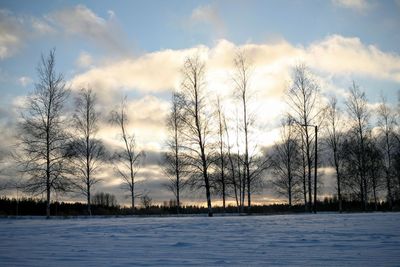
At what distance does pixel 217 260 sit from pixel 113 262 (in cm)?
157

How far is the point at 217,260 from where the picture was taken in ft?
18.6

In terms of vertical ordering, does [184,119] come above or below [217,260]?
above

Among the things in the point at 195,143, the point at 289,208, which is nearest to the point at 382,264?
the point at 195,143

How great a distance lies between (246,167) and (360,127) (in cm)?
1424

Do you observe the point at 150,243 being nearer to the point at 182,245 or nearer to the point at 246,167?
the point at 182,245

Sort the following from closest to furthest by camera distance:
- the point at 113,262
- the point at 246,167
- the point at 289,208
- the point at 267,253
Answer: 1. the point at 113,262
2. the point at 267,253
3. the point at 246,167
4. the point at 289,208

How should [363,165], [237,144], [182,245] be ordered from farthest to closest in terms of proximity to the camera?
[363,165], [237,144], [182,245]

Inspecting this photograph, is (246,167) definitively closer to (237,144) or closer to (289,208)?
(237,144)

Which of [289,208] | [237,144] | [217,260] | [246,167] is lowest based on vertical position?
[289,208]

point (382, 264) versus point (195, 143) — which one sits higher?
point (195, 143)

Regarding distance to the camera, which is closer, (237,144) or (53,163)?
(53,163)

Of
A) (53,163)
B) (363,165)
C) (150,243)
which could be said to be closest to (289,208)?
(363,165)

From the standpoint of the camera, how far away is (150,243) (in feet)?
26.4

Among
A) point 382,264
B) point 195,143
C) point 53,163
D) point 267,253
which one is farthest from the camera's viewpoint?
point 195,143
